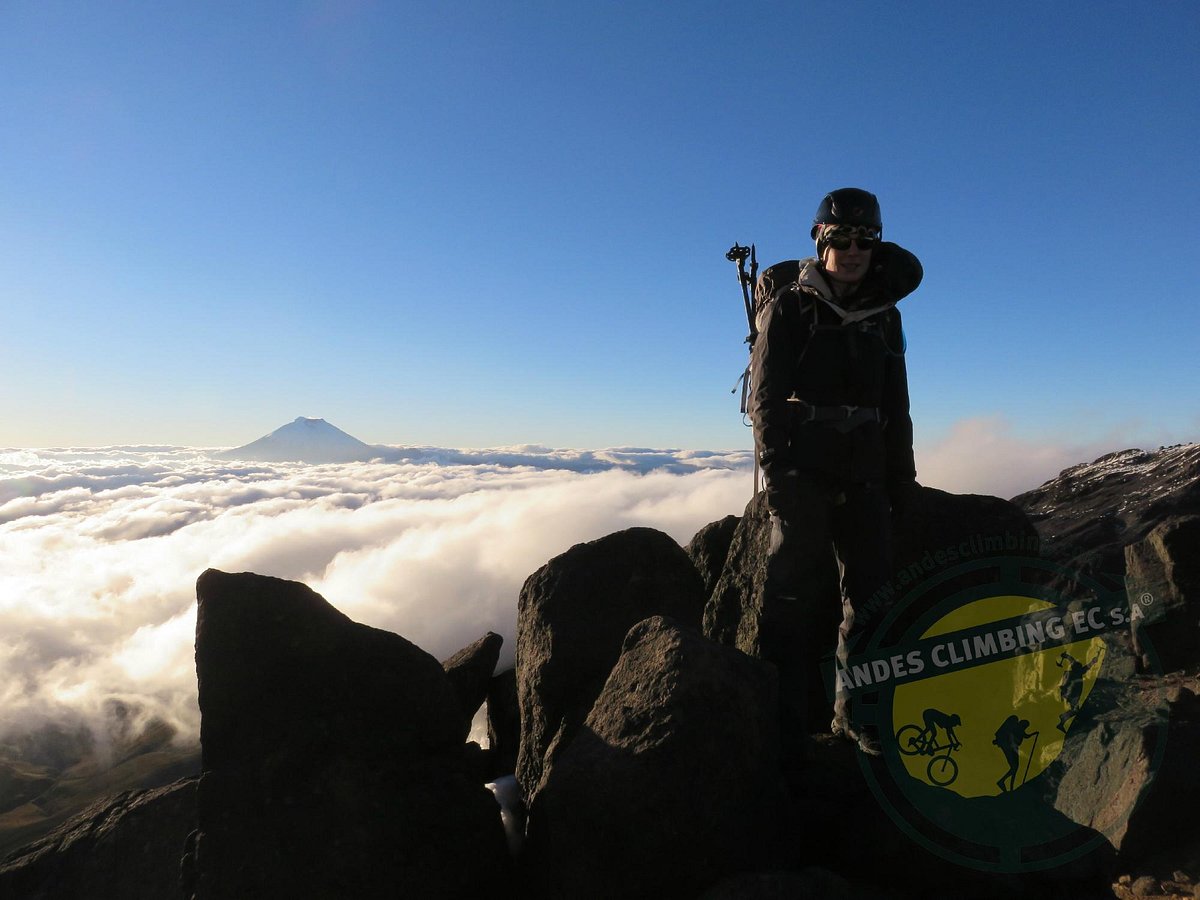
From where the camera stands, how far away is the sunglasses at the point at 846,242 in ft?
18.0

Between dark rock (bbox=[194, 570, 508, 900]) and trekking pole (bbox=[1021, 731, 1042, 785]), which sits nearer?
dark rock (bbox=[194, 570, 508, 900])

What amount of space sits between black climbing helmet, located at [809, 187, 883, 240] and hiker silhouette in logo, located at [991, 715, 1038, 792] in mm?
3868

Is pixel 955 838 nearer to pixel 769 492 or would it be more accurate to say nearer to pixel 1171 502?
pixel 769 492

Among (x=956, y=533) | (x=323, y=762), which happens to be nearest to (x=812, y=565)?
(x=956, y=533)

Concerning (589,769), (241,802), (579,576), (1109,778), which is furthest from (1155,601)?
(241,802)

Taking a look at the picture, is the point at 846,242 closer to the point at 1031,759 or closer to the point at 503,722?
the point at 1031,759

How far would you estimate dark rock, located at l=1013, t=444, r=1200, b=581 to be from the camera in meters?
16.6

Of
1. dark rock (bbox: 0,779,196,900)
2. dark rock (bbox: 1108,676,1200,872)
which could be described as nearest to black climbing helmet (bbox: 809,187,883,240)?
dark rock (bbox: 1108,676,1200,872)

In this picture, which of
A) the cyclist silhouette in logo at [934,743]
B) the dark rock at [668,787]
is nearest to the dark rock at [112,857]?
the dark rock at [668,787]

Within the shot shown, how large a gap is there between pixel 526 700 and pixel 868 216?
516cm

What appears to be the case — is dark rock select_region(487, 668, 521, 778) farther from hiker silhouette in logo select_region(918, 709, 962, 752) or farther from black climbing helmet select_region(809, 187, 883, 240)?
black climbing helmet select_region(809, 187, 883, 240)

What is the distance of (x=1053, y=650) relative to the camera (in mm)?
5680

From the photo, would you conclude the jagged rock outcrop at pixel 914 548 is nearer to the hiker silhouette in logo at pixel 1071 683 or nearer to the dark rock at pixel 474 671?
the hiker silhouette in logo at pixel 1071 683

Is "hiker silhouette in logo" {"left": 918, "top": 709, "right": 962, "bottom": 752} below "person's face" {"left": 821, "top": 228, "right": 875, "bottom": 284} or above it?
below
